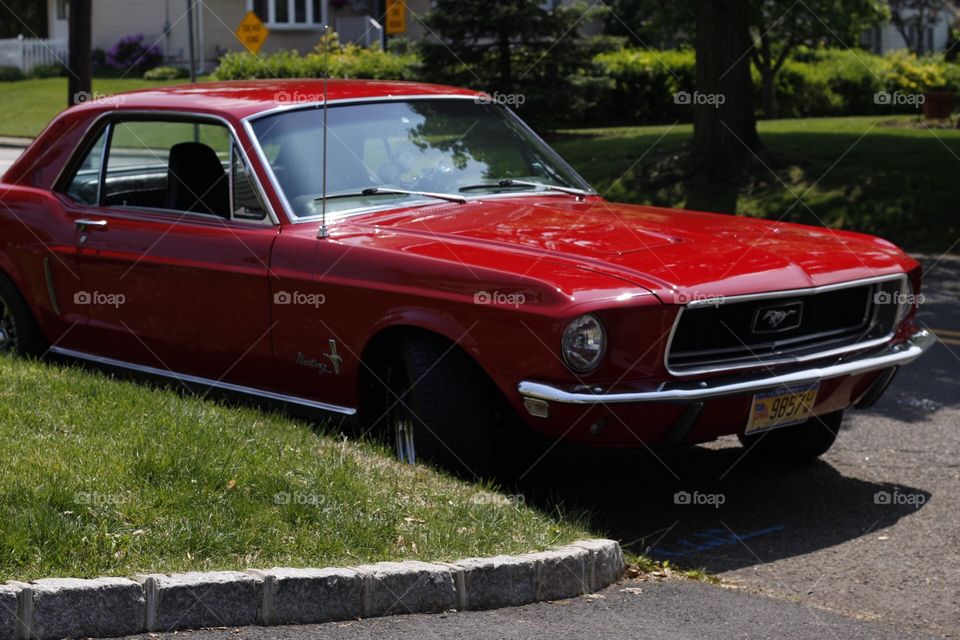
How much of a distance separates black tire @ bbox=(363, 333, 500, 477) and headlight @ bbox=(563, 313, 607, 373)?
508mm

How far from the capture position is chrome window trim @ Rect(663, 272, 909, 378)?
17.4ft

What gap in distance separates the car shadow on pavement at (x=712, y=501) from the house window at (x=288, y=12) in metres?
41.1

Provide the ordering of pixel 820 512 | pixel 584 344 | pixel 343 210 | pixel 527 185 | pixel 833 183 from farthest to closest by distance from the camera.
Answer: pixel 833 183, pixel 527 185, pixel 343 210, pixel 820 512, pixel 584 344

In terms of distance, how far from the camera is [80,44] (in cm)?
1928

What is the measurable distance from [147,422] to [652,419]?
2.10 meters

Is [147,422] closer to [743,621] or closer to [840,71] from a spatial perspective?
[743,621]

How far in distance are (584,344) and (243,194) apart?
81.8 inches

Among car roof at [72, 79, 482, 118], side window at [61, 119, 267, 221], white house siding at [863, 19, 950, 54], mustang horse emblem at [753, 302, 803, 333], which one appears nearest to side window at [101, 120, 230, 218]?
side window at [61, 119, 267, 221]

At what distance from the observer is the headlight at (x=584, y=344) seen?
17.1 ft

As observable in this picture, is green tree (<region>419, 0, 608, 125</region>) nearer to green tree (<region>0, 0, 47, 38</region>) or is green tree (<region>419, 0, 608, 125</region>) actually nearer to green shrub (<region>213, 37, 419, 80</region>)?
green shrub (<region>213, 37, 419, 80</region>)

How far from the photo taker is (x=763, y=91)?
107 feet

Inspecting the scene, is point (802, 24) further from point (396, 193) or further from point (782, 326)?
point (782, 326)

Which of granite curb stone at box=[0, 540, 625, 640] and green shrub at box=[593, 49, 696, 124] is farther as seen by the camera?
green shrub at box=[593, 49, 696, 124]

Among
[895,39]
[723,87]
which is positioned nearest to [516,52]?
[723,87]
